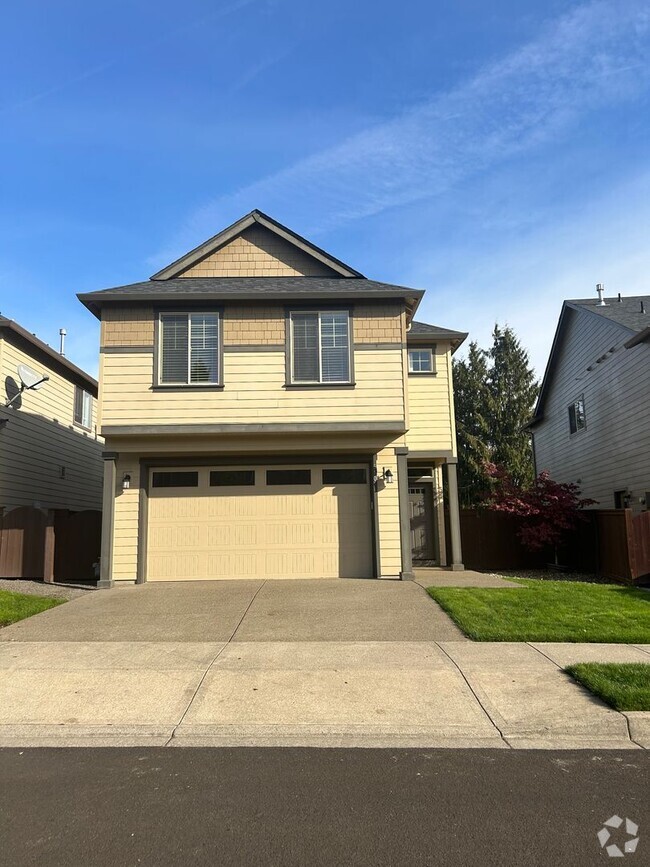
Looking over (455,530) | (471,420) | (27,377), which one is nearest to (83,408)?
(27,377)

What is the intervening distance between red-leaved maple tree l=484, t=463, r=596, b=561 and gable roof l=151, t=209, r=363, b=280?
6.45 m

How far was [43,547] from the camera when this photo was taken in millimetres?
13516

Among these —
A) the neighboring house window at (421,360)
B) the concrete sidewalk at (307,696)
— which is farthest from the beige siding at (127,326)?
the concrete sidewalk at (307,696)

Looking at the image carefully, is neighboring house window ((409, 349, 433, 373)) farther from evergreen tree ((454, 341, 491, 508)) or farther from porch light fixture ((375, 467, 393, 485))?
evergreen tree ((454, 341, 491, 508))

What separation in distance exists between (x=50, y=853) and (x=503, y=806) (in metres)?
2.57

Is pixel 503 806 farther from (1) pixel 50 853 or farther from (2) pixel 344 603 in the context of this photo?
(2) pixel 344 603

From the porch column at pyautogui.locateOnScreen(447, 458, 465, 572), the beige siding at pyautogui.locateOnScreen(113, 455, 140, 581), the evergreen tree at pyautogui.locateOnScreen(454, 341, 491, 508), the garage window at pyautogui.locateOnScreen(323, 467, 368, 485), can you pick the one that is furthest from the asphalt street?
the evergreen tree at pyautogui.locateOnScreen(454, 341, 491, 508)

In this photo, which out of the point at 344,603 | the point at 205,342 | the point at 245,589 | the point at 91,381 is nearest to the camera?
the point at 344,603

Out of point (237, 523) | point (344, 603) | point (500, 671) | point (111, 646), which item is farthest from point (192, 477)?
point (500, 671)

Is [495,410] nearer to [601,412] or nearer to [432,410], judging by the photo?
[601,412]

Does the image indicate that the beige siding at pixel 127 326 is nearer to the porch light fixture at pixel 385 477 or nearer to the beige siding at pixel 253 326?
the beige siding at pixel 253 326

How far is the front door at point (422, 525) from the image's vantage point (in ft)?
52.7

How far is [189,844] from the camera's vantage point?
11.3 ft

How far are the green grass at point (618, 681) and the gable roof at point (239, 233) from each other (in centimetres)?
1008
